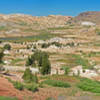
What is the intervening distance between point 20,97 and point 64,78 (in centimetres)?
1540

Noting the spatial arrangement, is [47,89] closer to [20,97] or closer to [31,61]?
[20,97]

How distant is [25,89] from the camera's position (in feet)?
82.0

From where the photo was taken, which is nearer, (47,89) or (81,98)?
(81,98)

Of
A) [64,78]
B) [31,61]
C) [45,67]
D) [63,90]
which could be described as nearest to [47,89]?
[63,90]

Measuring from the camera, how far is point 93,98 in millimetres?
25641

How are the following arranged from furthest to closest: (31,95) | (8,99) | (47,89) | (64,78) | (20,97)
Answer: (64,78) → (47,89) → (31,95) → (20,97) → (8,99)

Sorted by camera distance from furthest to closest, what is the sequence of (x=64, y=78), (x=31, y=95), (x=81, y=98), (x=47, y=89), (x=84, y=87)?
(x=64, y=78) < (x=84, y=87) < (x=47, y=89) < (x=81, y=98) < (x=31, y=95)

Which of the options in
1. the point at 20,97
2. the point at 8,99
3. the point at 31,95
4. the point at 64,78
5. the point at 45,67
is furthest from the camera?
the point at 45,67

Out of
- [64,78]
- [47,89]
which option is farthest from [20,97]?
[64,78]

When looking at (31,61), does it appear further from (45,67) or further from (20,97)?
(20,97)

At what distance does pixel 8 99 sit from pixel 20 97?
5.40ft

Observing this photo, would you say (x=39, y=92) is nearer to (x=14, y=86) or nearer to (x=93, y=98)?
(x=14, y=86)

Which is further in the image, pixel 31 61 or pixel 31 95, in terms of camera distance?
pixel 31 61

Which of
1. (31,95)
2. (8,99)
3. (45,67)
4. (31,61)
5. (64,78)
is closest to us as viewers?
(8,99)
